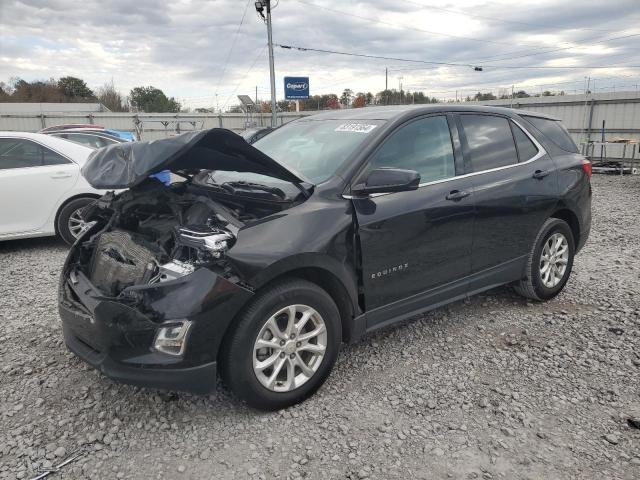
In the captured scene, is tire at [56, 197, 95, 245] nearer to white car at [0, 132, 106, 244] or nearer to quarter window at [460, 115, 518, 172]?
white car at [0, 132, 106, 244]

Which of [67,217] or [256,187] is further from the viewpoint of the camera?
[67,217]

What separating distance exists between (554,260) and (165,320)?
353cm

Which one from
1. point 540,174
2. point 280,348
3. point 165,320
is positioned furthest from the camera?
point 540,174

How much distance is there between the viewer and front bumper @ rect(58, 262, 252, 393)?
244 centimetres

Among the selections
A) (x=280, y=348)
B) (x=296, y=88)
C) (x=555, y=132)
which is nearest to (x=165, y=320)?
(x=280, y=348)

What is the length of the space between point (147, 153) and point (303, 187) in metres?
0.91

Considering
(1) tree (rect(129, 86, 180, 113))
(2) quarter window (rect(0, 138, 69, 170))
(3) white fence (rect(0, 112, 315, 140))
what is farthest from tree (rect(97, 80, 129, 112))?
(2) quarter window (rect(0, 138, 69, 170))

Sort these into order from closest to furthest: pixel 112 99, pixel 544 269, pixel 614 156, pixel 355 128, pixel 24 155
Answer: pixel 355 128, pixel 544 269, pixel 24 155, pixel 614 156, pixel 112 99

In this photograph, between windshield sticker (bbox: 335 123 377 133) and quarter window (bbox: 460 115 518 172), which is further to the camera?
quarter window (bbox: 460 115 518 172)

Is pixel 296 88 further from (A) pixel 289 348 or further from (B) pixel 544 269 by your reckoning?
(A) pixel 289 348

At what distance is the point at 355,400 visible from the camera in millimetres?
2969

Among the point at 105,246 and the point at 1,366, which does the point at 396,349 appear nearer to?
the point at 105,246

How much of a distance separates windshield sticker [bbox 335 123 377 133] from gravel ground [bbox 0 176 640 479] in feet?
5.14

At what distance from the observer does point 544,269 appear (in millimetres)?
4375
